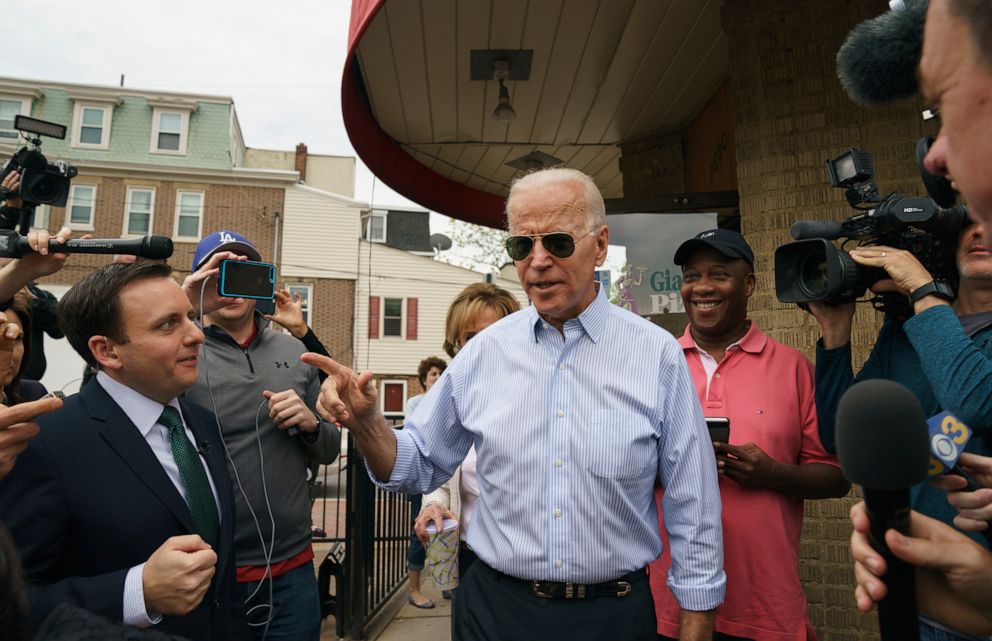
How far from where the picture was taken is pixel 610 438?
196 centimetres

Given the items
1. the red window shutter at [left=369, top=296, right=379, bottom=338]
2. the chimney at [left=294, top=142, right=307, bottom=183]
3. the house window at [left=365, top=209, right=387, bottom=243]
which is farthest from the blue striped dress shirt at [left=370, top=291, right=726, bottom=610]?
the chimney at [left=294, top=142, right=307, bottom=183]

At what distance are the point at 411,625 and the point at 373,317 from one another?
792 inches

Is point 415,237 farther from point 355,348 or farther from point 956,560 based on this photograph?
point 956,560

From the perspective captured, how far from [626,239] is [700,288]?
2.09 metres

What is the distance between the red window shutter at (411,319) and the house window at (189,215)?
8.35 metres

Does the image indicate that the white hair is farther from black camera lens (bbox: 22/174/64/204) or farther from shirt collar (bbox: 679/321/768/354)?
black camera lens (bbox: 22/174/64/204)

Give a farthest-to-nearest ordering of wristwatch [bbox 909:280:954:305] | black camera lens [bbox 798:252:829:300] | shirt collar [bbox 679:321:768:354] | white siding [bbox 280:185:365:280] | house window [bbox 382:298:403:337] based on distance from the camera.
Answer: house window [bbox 382:298:403:337] → white siding [bbox 280:185:365:280] → shirt collar [bbox 679:321:768:354] → black camera lens [bbox 798:252:829:300] → wristwatch [bbox 909:280:954:305]

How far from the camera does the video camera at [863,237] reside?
1853 millimetres

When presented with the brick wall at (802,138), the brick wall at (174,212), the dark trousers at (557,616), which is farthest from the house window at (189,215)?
the dark trousers at (557,616)

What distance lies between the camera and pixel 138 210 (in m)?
23.4

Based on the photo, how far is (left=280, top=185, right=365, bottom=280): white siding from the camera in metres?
24.4

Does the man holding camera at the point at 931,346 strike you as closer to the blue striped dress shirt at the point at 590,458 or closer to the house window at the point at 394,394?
the blue striped dress shirt at the point at 590,458

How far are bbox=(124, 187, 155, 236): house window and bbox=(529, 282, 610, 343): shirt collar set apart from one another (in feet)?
81.2

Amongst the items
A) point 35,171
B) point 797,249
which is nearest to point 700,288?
point 797,249
